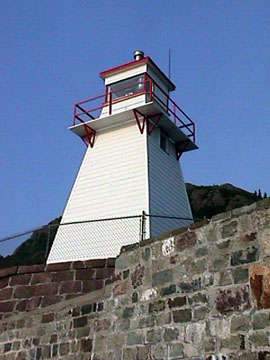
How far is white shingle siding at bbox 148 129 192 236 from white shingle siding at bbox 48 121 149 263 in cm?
38

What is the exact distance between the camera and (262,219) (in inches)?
201

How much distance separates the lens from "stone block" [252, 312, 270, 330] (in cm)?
471

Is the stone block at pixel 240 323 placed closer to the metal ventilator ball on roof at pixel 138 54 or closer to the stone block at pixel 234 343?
the stone block at pixel 234 343

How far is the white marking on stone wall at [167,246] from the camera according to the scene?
620 cm

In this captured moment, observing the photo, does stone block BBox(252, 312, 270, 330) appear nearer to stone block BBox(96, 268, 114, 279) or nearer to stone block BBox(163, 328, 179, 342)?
stone block BBox(163, 328, 179, 342)

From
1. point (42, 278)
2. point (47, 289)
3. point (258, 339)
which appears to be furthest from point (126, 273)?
point (42, 278)

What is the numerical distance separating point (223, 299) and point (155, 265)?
1313mm

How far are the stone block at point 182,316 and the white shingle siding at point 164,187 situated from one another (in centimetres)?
822

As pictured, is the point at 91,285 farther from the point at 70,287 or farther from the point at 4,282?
the point at 4,282

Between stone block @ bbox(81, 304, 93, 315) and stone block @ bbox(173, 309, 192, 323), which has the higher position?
stone block @ bbox(81, 304, 93, 315)

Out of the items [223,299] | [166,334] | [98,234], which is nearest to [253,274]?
[223,299]

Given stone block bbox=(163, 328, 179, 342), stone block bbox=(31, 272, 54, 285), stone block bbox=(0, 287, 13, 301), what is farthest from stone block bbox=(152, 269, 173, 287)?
stone block bbox=(0, 287, 13, 301)

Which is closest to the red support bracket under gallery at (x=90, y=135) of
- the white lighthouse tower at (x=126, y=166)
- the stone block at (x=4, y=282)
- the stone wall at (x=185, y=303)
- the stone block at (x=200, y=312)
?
the white lighthouse tower at (x=126, y=166)

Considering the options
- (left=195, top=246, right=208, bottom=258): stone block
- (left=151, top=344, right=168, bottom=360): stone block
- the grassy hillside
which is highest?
the grassy hillside
